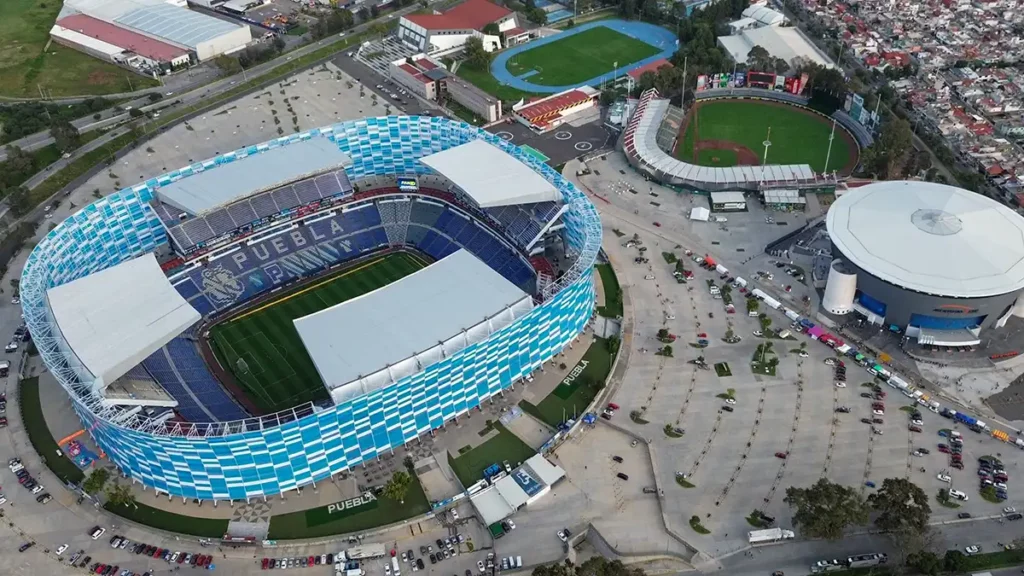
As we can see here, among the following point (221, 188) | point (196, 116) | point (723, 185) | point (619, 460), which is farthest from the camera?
point (196, 116)

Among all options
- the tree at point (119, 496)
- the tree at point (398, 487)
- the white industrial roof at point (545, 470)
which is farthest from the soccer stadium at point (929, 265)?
the tree at point (119, 496)

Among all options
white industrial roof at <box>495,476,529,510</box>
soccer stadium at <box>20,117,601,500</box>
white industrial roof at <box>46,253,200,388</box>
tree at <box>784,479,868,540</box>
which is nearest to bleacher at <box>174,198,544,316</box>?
soccer stadium at <box>20,117,601,500</box>

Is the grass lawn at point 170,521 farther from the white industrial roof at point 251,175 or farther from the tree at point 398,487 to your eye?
the white industrial roof at point 251,175

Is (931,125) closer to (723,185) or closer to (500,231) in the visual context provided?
(723,185)

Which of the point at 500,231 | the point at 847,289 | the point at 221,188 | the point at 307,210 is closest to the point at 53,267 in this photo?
the point at 221,188

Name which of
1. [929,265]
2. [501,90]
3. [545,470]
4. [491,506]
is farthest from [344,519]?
[501,90]

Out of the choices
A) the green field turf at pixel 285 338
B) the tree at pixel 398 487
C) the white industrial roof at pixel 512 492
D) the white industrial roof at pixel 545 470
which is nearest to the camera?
the tree at pixel 398 487
